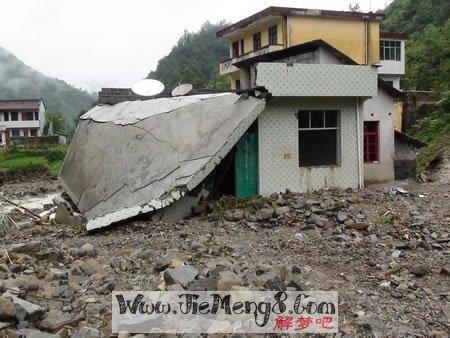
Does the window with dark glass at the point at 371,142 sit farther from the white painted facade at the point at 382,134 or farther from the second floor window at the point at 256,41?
the second floor window at the point at 256,41

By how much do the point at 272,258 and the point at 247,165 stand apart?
447cm

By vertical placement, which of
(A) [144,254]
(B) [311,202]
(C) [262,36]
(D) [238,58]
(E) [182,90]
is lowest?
(A) [144,254]

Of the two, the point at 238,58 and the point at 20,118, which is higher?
the point at 238,58

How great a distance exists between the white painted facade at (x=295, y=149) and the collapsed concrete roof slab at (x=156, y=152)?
999 millimetres

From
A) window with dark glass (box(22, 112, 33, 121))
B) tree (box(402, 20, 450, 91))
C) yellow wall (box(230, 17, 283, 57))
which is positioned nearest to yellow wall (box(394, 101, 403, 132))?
→ tree (box(402, 20, 450, 91))

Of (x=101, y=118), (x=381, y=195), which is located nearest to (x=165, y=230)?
(x=381, y=195)

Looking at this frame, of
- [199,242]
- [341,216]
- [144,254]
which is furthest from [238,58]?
[144,254]

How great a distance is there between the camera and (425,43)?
105ft

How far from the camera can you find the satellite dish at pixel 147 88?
1572 cm

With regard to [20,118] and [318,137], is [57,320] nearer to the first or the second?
[318,137]

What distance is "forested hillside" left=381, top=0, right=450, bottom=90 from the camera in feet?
97.1

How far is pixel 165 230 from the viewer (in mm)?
9430

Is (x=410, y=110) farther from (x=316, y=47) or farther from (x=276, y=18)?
(x=316, y=47)

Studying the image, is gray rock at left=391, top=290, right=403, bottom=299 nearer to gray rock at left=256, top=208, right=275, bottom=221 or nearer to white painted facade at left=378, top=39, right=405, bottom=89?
gray rock at left=256, top=208, right=275, bottom=221
